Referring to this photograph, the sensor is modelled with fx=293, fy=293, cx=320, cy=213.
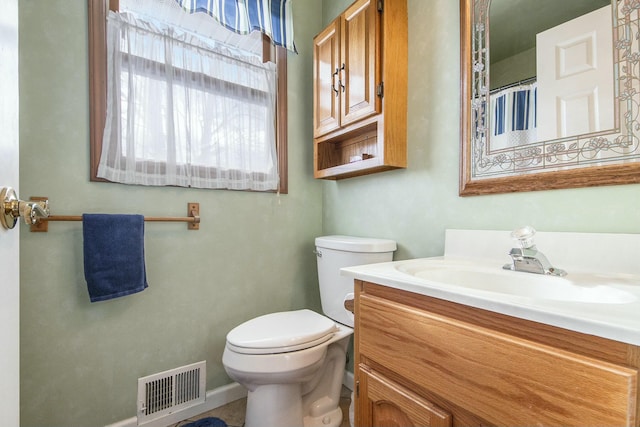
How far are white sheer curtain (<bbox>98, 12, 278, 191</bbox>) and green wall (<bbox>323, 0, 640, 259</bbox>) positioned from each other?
71cm

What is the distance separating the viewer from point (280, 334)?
1.16 m

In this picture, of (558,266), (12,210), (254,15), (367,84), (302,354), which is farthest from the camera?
(254,15)

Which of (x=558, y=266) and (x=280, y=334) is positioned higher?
(x=558, y=266)

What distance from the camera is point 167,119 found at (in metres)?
1.34

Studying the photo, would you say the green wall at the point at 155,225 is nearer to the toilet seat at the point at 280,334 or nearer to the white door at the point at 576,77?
the white door at the point at 576,77

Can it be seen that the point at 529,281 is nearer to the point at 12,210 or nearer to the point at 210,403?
the point at 12,210

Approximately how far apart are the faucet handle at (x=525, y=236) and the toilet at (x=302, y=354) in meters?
0.50

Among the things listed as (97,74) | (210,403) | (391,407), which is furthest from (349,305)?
(97,74)

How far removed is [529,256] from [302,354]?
0.82 metres

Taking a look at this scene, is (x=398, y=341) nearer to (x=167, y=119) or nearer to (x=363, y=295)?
(x=363, y=295)

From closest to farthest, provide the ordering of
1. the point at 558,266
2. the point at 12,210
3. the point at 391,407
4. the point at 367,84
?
the point at 12,210, the point at 391,407, the point at 558,266, the point at 367,84

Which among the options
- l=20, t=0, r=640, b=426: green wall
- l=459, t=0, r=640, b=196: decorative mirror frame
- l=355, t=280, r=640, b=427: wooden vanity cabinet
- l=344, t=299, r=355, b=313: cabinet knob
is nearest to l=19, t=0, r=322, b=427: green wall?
l=20, t=0, r=640, b=426: green wall

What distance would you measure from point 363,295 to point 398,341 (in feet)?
0.49

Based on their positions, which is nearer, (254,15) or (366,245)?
(366,245)
